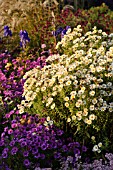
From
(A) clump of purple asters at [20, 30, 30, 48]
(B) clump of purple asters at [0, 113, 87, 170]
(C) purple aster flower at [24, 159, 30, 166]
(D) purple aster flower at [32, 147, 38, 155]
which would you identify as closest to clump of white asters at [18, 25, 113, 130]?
(B) clump of purple asters at [0, 113, 87, 170]

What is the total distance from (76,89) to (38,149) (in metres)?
0.76

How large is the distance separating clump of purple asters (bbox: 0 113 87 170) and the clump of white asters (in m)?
0.26

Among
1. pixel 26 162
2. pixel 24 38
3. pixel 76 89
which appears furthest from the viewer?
pixel 24 38

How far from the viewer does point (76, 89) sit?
437 cm

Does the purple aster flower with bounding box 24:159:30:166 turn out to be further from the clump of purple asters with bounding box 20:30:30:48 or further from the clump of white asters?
the clump of purple asters with bounding box 20:30:30:48

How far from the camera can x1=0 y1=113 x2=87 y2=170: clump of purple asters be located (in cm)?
401

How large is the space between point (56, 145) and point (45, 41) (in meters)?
3.05

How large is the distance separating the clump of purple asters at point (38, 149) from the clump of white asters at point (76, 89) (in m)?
0.26

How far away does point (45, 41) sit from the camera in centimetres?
684

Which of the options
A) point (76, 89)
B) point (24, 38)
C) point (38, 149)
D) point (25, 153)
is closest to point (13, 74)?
point (24, 38)

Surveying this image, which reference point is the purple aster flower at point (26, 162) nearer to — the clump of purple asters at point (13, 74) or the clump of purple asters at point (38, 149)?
the clump of purple asters at point (38, 149)

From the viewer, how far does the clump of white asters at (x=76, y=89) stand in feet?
13.9

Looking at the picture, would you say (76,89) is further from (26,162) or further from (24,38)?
(24,38)

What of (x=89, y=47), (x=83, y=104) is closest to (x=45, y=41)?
(x=89, y=47)
